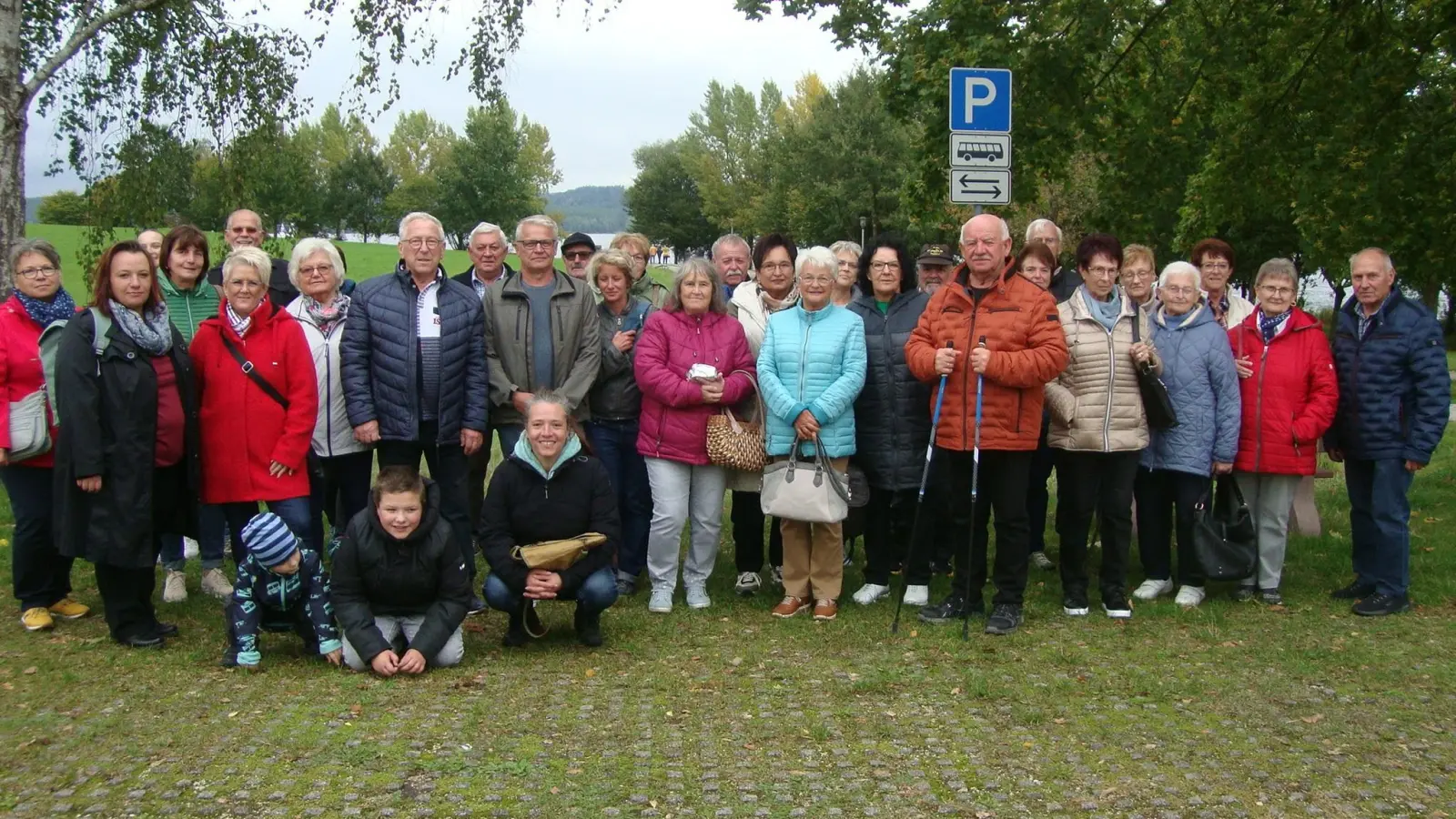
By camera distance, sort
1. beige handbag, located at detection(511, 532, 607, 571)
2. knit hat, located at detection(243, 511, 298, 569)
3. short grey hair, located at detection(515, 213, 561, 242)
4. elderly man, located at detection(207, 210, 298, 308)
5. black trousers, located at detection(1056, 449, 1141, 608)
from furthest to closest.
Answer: elderly man, located at detection(207, 210, 298, 308), short grey hair, located at detection(515, 213, 561, 242), black trousers, located at detection(1056, 449, 1141, 608), beige handbag, located at detection(511, 532, 607, 571), knit hat, located at detection(243, 511, 298, 569)

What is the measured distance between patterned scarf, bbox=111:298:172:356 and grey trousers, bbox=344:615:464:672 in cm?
170

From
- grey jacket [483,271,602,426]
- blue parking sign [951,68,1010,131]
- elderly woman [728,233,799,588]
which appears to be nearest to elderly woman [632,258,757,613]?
elderly woman [728,233,799,588]

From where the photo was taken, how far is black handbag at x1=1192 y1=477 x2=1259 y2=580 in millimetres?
7379

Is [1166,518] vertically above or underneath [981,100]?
underneath

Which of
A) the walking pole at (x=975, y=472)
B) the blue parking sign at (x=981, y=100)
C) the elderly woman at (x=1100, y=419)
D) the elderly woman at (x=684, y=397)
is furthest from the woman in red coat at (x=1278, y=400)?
the elderly woman at (x=684, y=397)

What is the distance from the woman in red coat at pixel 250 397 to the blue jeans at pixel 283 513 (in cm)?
3

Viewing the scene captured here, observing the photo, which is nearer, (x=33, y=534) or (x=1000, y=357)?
(x=1000, y=357)

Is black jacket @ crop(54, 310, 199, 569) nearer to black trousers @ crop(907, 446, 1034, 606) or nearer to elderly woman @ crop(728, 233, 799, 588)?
elderly woman @ crop(728, 233, 799, 588)

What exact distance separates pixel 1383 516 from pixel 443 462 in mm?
5259

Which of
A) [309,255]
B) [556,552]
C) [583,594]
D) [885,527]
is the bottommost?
[583,594]

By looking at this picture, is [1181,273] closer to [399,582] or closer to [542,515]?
[542,515]

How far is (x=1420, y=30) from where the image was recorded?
36.4 ft

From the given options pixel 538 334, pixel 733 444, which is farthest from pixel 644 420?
pixel 538 334

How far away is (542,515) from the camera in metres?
6.49
